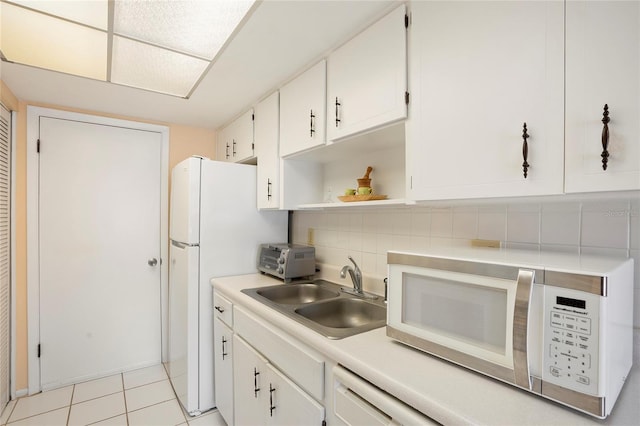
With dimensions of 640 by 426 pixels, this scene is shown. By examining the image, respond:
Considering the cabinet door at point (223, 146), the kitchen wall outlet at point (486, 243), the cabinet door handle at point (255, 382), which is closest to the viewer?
the kitchen wall outlet at point (486, 243)

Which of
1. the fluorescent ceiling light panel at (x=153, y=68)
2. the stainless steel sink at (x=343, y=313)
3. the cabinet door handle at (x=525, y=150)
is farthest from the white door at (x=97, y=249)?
the cabinet door handle at (x=525, y=150)

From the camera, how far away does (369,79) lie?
1.37 meters

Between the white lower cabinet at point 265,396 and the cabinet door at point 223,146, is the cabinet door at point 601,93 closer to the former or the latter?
the white lower cabinet at point 265,396

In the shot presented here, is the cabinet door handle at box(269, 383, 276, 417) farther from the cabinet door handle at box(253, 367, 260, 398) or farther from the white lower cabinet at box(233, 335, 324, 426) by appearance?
the cabinet door handle at box(253, 367, 260, 398)

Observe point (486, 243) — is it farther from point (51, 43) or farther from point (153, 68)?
point (51, 43)

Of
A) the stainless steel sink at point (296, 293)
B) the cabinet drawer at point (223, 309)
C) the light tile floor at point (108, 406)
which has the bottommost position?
the light tile floor at point (108, 406)

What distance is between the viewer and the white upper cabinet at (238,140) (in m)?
2.40

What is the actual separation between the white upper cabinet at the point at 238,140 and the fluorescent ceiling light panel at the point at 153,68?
48cm

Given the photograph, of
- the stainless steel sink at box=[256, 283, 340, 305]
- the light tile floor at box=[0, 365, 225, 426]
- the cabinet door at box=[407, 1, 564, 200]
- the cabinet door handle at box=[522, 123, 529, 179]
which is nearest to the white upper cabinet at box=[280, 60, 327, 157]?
the cabinet door at box=[407, 1, 564, 200]

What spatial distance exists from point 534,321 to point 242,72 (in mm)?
1832

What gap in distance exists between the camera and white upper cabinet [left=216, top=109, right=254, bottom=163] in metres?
2.40

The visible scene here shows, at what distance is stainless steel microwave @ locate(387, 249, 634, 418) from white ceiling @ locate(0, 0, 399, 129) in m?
1.08

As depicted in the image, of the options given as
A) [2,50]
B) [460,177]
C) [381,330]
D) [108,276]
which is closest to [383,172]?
[460,177]

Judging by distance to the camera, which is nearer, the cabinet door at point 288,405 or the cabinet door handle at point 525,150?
the cabinet door handle at point 525,150
